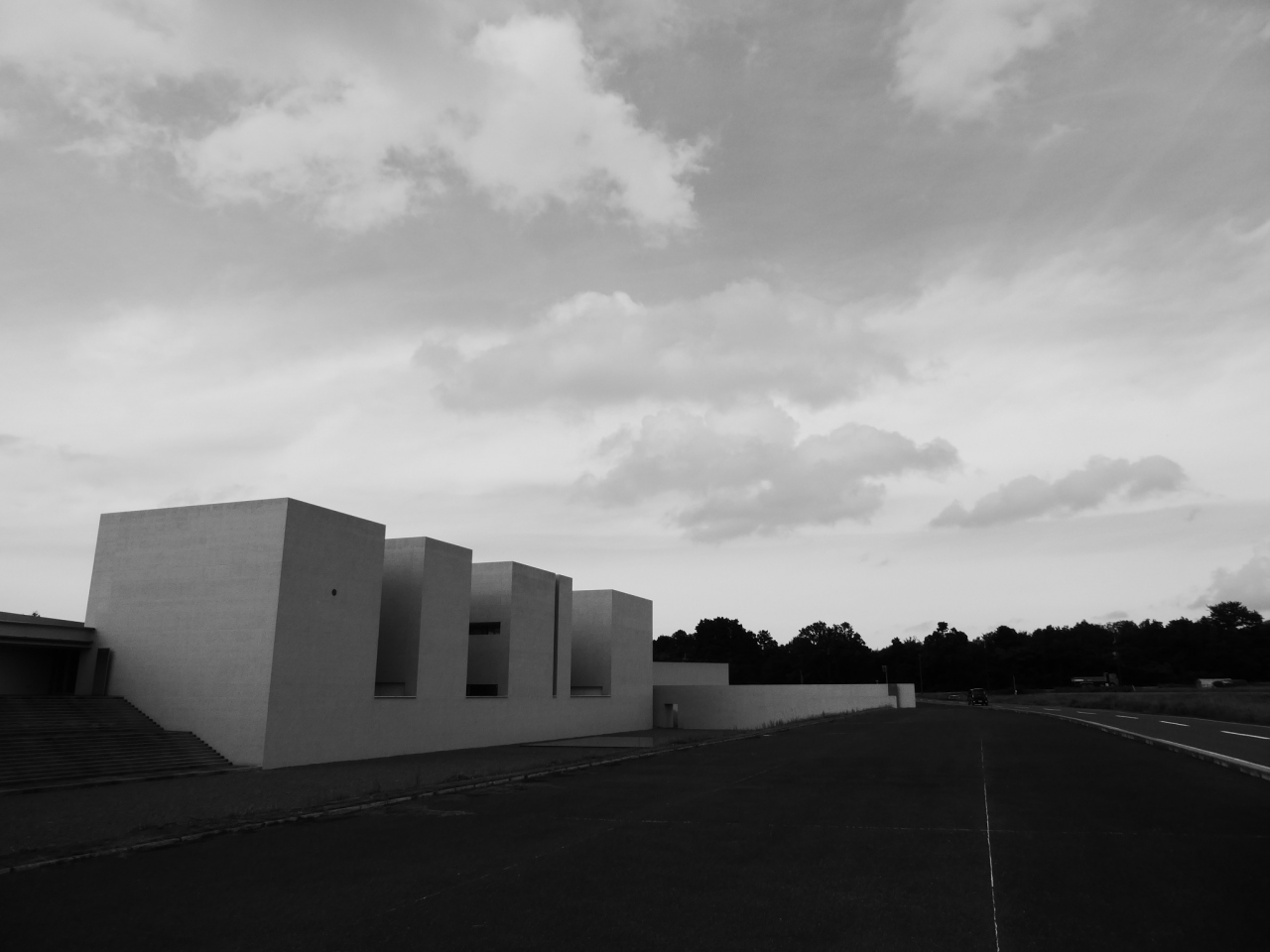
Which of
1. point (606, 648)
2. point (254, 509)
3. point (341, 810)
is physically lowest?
point (341, 810)

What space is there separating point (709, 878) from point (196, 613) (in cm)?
2351

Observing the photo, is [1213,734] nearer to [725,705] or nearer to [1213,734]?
[1213,734]

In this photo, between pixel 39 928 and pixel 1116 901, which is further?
pixel 1116 901

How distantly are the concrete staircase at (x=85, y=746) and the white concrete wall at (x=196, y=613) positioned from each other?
70 centimetres

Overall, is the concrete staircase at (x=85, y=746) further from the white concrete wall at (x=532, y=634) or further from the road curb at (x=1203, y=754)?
the road curb at (x=1203, y=754)

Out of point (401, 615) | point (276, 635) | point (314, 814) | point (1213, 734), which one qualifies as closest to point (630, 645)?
point (401, 615)

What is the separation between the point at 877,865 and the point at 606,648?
42.5 m

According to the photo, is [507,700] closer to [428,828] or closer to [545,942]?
[428,828]

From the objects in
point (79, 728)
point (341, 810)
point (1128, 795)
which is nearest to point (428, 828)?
point (341, 810)

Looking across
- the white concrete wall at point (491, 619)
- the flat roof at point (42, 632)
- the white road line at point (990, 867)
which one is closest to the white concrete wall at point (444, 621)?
the white concrete wall at point (491, 619)

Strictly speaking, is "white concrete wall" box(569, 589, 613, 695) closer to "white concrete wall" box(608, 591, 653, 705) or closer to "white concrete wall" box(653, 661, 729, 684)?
"white concrete wall" box(608, 591, 653, 705)

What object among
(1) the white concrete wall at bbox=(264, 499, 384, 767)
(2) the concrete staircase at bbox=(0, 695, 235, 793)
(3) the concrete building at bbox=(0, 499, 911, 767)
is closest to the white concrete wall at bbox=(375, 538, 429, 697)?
(3) the concrete building at bbox=(0, 499, 911, 767)

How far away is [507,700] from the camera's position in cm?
4000

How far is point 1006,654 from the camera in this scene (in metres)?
144
